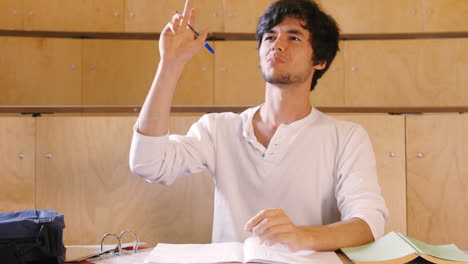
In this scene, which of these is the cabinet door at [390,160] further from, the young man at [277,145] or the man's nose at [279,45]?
the man's nose at [279,45]

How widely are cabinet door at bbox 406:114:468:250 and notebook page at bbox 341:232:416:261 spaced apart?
720 millimetres

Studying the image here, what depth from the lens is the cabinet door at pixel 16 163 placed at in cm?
148

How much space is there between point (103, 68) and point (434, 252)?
2.12m

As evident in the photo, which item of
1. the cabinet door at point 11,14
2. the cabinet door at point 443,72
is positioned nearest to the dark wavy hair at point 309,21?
the cabinet door at point 443,72

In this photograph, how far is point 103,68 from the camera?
2635mm

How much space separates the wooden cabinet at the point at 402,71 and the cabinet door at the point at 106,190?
51.3 inches

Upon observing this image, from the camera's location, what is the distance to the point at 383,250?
2.74ft

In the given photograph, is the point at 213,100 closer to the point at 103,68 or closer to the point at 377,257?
the point at 103,68

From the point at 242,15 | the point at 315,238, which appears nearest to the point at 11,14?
the point at 242,15

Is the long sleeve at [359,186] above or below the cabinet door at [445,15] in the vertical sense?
below

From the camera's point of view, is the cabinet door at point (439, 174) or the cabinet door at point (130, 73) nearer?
the cabinet door at point (439, 174)

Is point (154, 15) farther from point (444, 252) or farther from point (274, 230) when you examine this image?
point (444, 252)

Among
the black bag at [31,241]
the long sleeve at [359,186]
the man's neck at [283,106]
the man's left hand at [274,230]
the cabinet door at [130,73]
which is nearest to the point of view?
the black bag at [31,241]

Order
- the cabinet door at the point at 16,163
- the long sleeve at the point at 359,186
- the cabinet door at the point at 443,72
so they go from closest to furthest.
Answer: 1. the long sleeve at the point at 359,186
2. the cabinet door at the point at 16,163
3. the cabinet door at the point at 443,72
